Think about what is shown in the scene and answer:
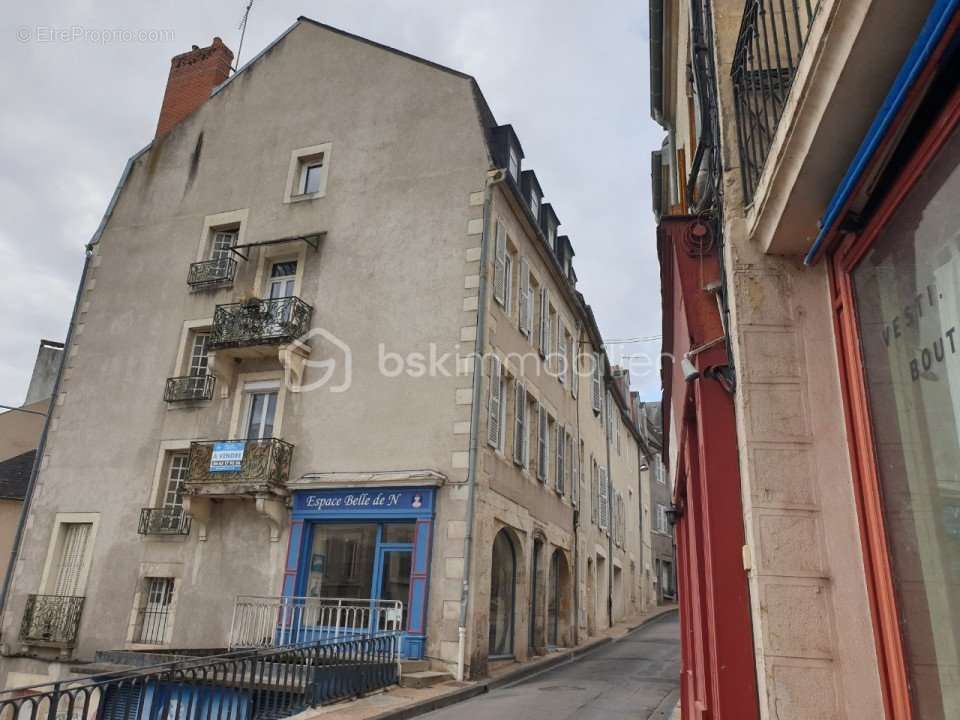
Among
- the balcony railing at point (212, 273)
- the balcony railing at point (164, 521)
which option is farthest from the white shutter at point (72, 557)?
the balcony railing at point (212, 273)

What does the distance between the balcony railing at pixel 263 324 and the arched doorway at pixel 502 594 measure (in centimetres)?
572

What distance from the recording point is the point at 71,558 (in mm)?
14938

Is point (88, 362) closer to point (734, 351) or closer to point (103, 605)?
point (103, 605)

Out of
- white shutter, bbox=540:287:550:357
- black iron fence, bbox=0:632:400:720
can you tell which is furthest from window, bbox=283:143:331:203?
black iron fence, bbox=0:632:400:720

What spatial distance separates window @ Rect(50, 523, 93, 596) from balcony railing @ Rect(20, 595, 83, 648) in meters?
0.22

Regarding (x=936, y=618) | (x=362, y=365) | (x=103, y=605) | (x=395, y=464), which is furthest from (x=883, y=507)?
(x=103, y=605)

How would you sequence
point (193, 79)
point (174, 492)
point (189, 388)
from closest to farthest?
point (174, 492), point (189, 388), point (193, 79)

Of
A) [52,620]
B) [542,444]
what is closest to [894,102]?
[542,444]

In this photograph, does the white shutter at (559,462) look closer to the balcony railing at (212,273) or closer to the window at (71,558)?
the balcony railing at (212,273)

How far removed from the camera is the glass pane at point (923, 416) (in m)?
2.23

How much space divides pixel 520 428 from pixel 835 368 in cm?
1233

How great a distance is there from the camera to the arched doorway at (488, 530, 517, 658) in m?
13.7

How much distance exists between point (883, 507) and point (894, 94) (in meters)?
1.47

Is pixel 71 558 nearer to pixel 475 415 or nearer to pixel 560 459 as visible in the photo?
pixel 475 415
